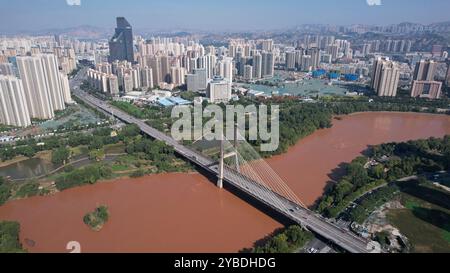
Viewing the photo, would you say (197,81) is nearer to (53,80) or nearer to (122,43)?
(53,80)

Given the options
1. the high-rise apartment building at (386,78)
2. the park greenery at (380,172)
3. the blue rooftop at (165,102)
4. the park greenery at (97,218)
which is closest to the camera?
the park greenery at (97,218)

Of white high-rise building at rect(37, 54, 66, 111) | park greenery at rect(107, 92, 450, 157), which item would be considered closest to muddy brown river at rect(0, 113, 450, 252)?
park greenery at rect(107, 92, 450, 157)

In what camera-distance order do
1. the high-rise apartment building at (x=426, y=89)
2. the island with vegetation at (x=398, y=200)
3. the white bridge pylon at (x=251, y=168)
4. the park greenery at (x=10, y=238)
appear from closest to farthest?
the park greenery at (x=10, y=238), the island with vegetation at (x=398, y=200), the white bridge pylon at (x=251, y=168), the high-rise apartment building at (x=426, y=89)

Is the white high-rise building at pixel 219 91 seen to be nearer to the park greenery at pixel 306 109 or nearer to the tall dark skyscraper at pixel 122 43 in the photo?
the park greenery at pixel 306 109

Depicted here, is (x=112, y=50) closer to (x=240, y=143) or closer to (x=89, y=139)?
(x=89, y=139)

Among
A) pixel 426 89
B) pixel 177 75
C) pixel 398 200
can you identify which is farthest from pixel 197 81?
pixel 398 200

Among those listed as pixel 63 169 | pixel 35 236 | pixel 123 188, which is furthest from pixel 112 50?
pixel 35 236

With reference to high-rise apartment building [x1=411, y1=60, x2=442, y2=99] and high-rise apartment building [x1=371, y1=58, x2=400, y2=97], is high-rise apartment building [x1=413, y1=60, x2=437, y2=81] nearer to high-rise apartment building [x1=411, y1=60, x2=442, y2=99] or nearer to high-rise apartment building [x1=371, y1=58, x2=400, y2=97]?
high-rise apartment building [x1=411, y1=60, x2=442, y2=99]

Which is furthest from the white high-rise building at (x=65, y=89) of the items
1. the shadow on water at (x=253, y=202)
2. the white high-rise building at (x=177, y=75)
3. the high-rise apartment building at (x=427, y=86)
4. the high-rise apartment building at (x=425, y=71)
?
the high-rise apartment building at (x=425, y=71)
